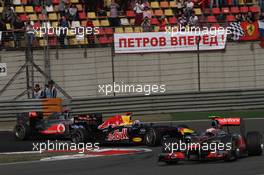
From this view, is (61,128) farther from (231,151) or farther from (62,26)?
(62,26)

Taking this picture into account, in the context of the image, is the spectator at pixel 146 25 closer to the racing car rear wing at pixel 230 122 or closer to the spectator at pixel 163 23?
the spectator at pixel 163 23

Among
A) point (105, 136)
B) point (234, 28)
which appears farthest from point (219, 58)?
point (105, 136)

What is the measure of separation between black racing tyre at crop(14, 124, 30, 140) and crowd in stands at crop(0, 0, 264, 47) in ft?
20.0

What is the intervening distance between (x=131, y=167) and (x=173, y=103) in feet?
41.3

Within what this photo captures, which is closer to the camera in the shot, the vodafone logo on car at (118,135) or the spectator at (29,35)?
the vodafone logo on car at (118,135)

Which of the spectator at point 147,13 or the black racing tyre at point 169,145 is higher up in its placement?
the spectator at point 147,13

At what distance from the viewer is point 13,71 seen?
27156 mm

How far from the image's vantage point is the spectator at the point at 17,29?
27.2 meters

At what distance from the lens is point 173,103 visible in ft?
87.9

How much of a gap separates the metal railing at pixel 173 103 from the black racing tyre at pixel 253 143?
11.3 m

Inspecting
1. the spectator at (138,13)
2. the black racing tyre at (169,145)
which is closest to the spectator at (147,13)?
the spectator at (138,13)

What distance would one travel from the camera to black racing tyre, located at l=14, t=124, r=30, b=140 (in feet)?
68.7

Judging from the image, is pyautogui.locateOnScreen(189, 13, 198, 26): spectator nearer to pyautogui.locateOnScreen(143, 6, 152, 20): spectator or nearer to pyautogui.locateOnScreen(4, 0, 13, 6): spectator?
pyautogui.locateOnScreen(143, 6, 152, 20): spectator

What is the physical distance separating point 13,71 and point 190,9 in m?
7.15
